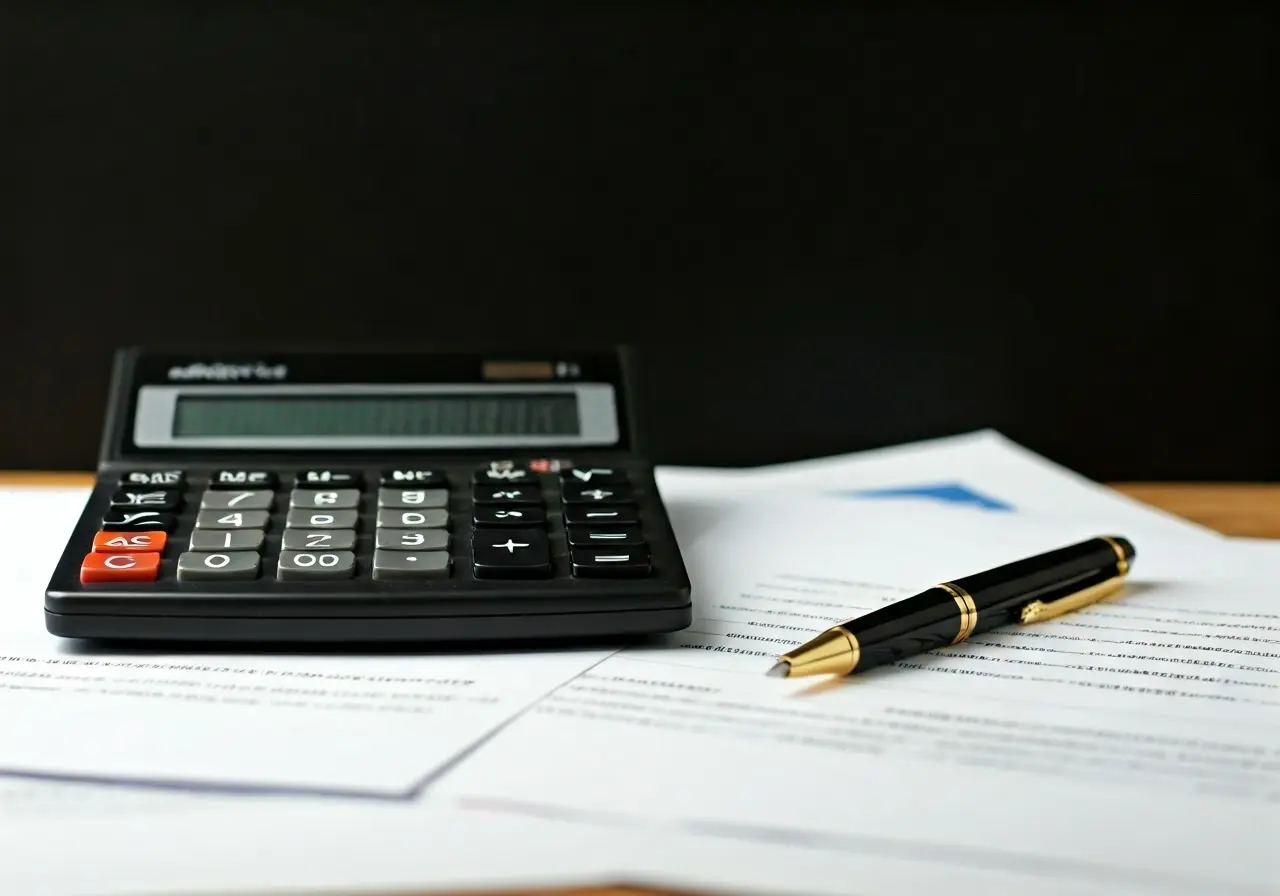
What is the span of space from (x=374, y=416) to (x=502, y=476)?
74mm

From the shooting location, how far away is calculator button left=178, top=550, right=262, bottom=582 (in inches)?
17.4

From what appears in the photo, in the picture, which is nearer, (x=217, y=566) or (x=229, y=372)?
(x=217, y=566)

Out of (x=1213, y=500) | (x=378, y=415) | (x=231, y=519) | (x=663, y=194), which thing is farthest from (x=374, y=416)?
(x=1213, y=500)

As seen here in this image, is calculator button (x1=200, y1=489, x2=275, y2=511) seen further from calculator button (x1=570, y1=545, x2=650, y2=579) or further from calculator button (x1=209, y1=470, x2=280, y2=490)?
calculator button (x1=570, y1=545, x2=650, y2=579)

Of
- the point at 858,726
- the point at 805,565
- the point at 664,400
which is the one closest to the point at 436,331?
the point at 664,400

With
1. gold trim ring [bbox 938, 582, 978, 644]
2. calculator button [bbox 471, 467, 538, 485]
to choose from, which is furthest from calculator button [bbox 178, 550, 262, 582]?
gold trim ring [bbox 938, 582, 978, 644]

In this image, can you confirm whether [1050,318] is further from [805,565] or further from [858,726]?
[858,726]

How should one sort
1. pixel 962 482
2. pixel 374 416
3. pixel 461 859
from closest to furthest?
1. pixel 461 859
2. pixel 374 416
3. pixel 962 482

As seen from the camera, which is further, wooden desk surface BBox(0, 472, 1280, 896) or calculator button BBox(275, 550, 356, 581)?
→ wooden desk surface BBox(0, 472, 1280, 896)

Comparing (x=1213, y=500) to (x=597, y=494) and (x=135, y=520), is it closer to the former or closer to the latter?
(x=597, y=494)

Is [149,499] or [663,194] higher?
[663,194]

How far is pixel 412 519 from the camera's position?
49 centimetres

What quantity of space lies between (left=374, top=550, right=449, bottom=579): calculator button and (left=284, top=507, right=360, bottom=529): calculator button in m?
0.03

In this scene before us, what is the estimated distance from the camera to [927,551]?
0.55 metres
